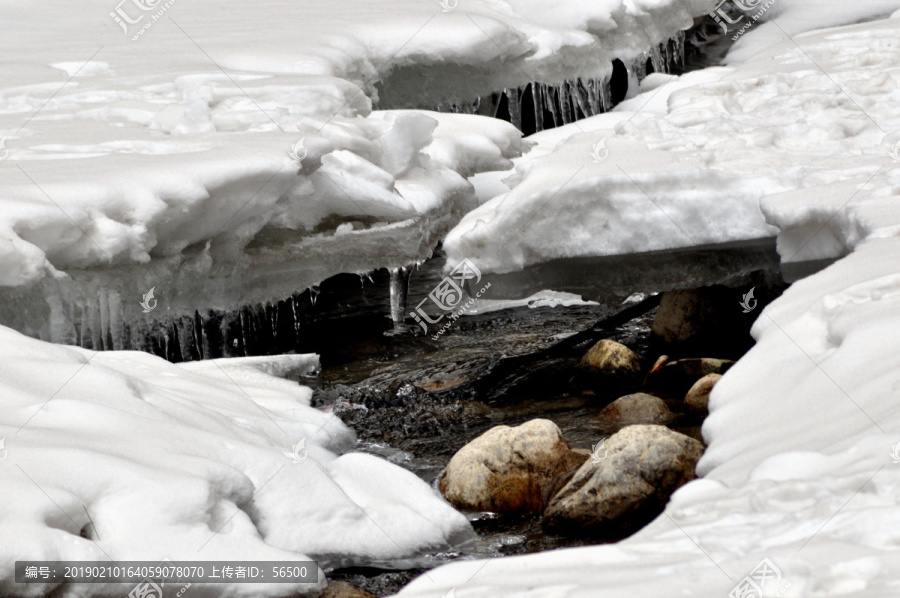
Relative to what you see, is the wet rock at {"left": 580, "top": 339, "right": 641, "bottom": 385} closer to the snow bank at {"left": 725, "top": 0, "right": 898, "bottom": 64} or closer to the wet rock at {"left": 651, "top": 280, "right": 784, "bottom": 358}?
the wet rock at {"left": 651, "top": 280, "right": 784, "bottom": 358}

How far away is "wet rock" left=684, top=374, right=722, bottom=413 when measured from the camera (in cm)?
552

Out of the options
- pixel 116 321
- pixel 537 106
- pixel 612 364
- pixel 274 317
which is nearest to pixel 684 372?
pixel 612 364

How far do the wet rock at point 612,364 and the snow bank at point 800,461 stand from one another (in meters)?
1.33

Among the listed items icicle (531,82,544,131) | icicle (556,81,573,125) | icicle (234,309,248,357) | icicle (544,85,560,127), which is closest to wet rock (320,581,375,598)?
icicle (234,309,248,357)

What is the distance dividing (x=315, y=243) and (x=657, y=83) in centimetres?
635

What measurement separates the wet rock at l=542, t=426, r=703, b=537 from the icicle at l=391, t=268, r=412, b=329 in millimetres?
3524

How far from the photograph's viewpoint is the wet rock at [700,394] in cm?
552

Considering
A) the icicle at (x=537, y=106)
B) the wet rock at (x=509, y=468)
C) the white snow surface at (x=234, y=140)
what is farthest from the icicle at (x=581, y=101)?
the wet rock at (x=509, y=468)

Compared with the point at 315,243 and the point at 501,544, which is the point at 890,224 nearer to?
the point at 501,544

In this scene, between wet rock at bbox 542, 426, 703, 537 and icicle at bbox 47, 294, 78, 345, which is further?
icicle at bbox 47, 294, 78, 345

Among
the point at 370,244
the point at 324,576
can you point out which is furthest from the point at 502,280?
the point at 324,576

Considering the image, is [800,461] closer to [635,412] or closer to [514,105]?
[635,412]

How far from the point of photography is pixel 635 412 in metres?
5.50

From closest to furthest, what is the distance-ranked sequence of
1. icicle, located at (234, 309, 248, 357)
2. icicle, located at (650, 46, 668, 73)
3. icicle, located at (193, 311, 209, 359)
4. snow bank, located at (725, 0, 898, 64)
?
icicle, located at (193, 311, 209, 359) → icicle, located at (234, 309, 248, 357) → icicle, located at (650, 46, 668, 73) → snow bank, located at (725, 0, 898, 64)
